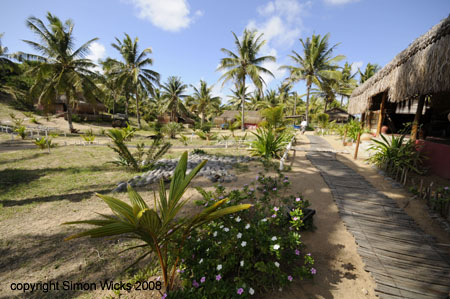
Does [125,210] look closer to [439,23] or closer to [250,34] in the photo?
[439,23]

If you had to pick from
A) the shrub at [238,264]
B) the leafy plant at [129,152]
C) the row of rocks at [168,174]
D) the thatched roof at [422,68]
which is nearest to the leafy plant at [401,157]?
the thatched roof at [422,68]

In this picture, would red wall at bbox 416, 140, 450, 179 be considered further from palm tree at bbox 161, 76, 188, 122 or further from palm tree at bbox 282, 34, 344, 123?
palm tree at bbox 161, 76, 188, 122

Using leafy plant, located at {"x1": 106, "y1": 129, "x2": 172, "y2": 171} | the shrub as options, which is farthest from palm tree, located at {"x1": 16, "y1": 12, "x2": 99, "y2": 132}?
the shrub

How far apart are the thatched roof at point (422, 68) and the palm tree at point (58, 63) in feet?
64.8

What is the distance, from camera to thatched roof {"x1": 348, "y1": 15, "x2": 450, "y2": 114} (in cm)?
413

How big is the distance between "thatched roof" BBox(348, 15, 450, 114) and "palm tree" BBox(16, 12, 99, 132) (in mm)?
19742

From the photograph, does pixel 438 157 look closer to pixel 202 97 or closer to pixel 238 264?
pixel 238 264

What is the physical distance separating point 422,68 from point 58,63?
21.5 metres

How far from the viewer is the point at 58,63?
48.3ft

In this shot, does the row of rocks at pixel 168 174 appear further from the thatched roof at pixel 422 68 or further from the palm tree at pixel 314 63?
the palm tree at pixel 314 63

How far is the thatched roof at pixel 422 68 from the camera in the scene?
4.13 meters

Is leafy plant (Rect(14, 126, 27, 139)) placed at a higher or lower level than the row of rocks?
higher

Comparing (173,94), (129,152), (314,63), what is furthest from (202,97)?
(129,152)

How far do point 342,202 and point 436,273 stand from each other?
1.67m
